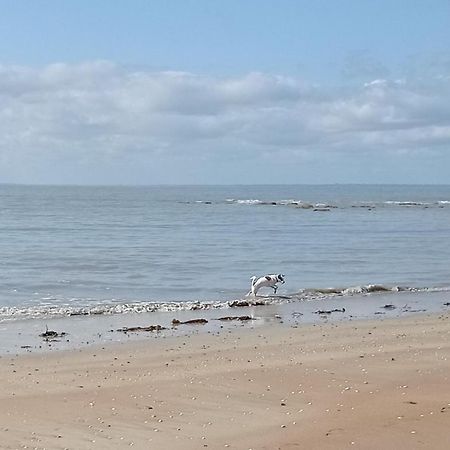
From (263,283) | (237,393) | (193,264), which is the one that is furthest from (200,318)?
(193,264)

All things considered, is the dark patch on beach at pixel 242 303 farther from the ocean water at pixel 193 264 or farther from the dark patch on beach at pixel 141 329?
the dark patch on beach at pixel 141 329

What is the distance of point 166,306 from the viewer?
16.9 meters

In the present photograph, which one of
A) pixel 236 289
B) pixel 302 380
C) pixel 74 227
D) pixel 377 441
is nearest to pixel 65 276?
pixel 236 289

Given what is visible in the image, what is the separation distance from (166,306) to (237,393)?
8037 mm

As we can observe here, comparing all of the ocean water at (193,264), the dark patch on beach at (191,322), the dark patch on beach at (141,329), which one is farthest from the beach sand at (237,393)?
the ocean water at (193,264)

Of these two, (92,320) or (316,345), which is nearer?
(316,345)

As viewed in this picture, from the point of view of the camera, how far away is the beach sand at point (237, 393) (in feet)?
24.2

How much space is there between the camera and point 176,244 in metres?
33.8

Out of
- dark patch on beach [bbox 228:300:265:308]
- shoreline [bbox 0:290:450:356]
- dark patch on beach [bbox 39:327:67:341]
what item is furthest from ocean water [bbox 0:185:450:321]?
dark patch on beach [bbox 39:327:67:341]

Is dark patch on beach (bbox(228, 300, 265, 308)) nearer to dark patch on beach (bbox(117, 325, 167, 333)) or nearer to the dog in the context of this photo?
the dog

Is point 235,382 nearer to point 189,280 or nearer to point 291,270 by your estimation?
point 189,280

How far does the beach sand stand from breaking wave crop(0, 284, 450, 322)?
11.9 ft

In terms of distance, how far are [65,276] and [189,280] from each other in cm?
384

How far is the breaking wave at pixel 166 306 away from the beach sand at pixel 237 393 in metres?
3.64
